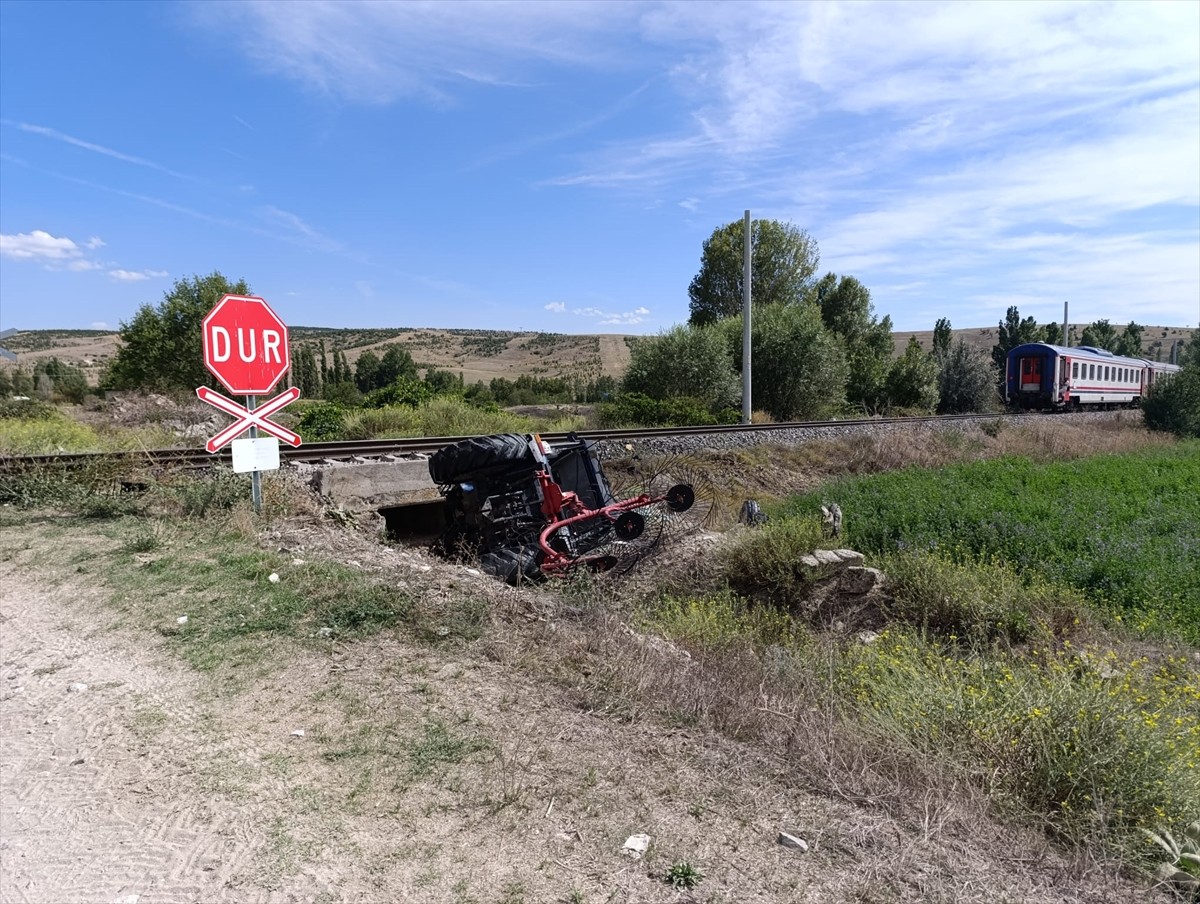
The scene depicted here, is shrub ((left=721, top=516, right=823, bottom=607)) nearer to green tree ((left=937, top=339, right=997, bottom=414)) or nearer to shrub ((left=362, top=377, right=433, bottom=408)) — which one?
shrub ((left=362, top=377, right=433, bottom=408))

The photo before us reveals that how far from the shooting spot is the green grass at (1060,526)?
9172mm

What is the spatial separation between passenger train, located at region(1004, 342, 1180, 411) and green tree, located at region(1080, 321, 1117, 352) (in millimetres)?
42585

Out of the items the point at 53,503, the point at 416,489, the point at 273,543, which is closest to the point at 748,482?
the point at 416,489

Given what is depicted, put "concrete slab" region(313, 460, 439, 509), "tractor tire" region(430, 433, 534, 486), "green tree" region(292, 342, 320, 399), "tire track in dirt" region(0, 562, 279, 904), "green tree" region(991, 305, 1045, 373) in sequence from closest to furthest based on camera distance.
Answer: "tire track in dirt" region(0, 562, 279, 904), "tractor tire" region(430, 433, 534, 486), "concrete slab" region(313, 460, 439, 509), "green tree" region(292, 342, 320, 399), "green tree" region(991, 305, 1045, 373)

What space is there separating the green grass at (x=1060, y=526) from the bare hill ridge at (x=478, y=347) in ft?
189

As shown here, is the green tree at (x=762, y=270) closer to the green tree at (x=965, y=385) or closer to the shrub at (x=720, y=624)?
the green tree at (x=965, y=385)

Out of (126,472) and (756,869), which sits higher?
(126,472)

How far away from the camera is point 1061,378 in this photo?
34.1 metres

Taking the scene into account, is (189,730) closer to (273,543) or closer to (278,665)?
(278,665)

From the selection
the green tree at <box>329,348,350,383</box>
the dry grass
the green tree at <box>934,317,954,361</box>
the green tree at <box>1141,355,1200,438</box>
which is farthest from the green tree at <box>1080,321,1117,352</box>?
the dry grass

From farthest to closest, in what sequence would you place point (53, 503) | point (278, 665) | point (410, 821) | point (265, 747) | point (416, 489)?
point (416, 489) < point (53, 503) < point (278, 665) < point (265, 747) < point (410, 821)

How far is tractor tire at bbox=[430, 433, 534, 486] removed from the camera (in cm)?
912

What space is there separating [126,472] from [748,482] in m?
12.0

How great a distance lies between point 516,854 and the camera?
2943mm
